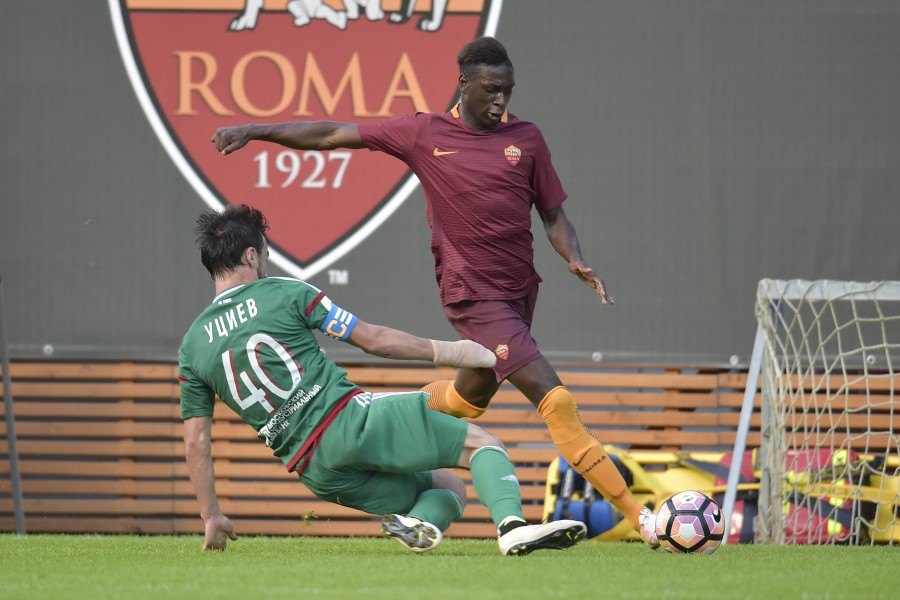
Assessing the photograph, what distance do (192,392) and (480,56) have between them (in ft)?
5.93

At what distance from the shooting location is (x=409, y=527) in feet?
14.7

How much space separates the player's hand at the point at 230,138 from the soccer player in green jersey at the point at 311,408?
345mm

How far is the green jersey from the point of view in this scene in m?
4.56

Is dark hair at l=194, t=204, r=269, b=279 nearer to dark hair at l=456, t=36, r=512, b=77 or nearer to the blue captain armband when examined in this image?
the blue captain armband

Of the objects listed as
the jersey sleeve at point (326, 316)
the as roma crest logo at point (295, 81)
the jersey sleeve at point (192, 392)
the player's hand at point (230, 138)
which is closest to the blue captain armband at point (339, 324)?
the jersey sleeve at point (326, 316)

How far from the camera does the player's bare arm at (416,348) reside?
A: 4352mm

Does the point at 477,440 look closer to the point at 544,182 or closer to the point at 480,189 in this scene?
the point at 480,189

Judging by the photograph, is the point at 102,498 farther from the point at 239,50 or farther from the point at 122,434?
the point at 239,50

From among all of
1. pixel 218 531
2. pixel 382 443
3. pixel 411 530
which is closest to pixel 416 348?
pixel 382 443

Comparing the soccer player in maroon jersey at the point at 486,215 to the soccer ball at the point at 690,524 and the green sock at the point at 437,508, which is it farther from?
the green sock at the point at 437,508

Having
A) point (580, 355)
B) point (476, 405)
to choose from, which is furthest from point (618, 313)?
point (476, 405)

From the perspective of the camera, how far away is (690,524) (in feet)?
15.8

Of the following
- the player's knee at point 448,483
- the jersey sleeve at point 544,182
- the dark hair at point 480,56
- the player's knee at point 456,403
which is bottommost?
the player's knee at point 448,483

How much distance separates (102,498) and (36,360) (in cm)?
98
